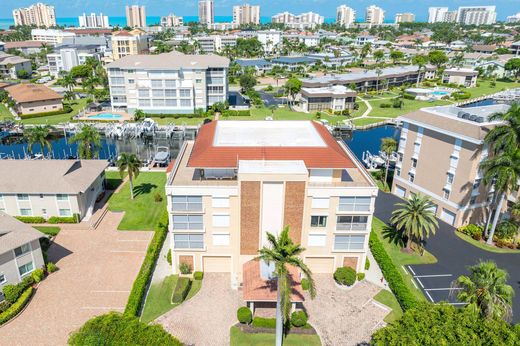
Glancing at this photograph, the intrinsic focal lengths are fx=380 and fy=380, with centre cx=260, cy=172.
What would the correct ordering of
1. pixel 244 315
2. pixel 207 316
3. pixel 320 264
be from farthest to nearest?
1. pixel 320 264
2. pixel 207 316
3. pixel 244 315

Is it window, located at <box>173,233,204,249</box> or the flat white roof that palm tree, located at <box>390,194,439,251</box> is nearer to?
the flat white roof

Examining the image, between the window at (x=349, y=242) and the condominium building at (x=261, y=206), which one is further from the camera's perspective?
the window at (x=349, y=242)

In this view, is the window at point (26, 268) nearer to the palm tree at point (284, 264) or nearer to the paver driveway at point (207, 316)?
the paver driveway at point (207, 316)

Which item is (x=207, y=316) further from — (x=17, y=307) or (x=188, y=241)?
(x=17, y=307)

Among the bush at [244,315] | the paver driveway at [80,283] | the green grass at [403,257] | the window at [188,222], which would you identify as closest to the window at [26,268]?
the paver driveway at [80,283]

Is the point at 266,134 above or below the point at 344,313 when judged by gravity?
above

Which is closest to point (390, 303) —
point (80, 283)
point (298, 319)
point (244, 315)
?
point (298, 319)

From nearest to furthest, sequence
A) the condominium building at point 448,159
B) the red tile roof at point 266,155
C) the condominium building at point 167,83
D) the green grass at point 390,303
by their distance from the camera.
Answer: the green grass at point 390,303, the red tile roof at point 266,155, the condominium building at point 448,159, the condominium building at point 167,83
